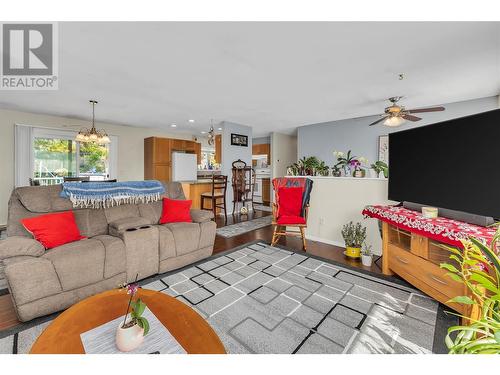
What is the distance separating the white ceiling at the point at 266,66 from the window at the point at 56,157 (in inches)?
28.1

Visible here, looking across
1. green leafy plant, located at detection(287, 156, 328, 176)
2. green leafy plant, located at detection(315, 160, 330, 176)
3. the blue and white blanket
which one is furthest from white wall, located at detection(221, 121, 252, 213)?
the blue and white blanket

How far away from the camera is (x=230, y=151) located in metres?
5.66

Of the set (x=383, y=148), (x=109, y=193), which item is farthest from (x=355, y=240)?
(x=109, y=193)

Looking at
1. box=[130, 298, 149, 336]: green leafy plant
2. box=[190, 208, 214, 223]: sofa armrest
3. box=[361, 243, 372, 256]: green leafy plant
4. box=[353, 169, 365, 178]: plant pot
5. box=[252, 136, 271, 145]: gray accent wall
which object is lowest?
box=[361, 243, 372, 256]: green leafy plant

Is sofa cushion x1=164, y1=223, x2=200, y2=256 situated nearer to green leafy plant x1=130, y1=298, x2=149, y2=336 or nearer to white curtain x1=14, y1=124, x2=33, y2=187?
green leafy plant x1=130, y1=298, x2=149, y2=336

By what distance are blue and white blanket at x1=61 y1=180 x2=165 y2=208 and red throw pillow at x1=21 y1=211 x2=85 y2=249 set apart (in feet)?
0.86

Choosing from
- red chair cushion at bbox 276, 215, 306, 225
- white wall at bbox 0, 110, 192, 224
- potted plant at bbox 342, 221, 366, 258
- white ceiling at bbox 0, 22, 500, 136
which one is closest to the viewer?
white ceiling at bbox 0, 22, 500, 136

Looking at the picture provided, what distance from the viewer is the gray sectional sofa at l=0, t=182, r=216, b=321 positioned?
5.31 feet

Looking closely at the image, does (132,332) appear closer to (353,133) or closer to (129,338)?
(129,338)

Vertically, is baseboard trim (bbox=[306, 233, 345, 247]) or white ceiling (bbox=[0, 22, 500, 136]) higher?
white ceiling (bbox=[0, 22, 500, 136])

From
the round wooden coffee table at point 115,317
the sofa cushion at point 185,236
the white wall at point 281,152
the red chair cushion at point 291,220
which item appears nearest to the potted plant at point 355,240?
the red chair cushion at point 291,220

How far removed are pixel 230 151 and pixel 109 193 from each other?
3.45 m

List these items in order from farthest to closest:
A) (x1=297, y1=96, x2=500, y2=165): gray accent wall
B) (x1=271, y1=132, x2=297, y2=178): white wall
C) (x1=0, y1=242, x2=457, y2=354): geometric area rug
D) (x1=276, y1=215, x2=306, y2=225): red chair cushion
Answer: (x1=271, y1=132, x2=297, y2=178): white wall < (x1=297, y1=96, x2=500, y2=165): gray accent wall < (x1=276, y1=215, x2=306, y2=225): red chair cushion < (x1=0, y1=242, x2=457, y2=354): geometric area rug
